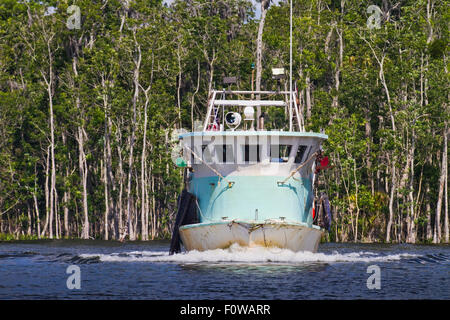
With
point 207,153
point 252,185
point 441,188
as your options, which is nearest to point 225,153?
point 207,153

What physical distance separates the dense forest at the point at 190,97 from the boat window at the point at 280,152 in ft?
86.9

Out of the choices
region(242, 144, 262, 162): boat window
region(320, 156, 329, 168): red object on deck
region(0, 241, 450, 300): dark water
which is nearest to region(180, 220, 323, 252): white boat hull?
region(0, 241, 450, 300): dark water

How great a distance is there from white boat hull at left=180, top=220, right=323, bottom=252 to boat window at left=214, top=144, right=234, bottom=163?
3.07 meters

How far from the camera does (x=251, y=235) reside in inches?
1432

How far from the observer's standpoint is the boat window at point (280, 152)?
3878 cm

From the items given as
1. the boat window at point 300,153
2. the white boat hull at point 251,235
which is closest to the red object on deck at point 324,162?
the boat window at point 300,153

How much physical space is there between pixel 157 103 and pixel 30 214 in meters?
16.4

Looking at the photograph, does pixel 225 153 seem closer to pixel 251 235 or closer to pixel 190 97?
pixel 251 235

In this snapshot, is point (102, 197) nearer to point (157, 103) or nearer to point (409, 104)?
point (157, 103)

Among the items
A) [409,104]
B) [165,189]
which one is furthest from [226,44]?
[409,104]

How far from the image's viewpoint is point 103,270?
35.9m

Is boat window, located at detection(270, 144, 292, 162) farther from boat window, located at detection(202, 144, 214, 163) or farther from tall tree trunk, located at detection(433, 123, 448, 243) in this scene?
tall tree trunk, located at detection(433, 123, 448, 243)

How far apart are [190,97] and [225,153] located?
4406 centimetres

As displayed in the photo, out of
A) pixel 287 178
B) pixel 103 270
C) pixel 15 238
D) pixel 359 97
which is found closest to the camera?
pixel 103 270
